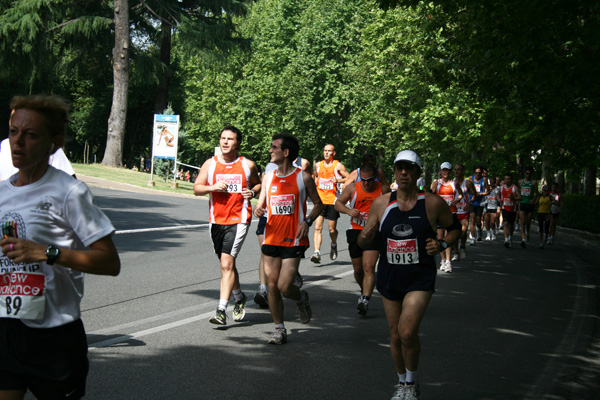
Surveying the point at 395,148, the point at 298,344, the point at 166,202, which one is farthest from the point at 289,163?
the point at 395,148

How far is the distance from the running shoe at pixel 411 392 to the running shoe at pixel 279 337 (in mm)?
1973

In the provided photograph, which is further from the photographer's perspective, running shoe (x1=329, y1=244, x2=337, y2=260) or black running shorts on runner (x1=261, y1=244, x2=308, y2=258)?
running shoe (x1=329, y1=244, x2=337, y2=260)

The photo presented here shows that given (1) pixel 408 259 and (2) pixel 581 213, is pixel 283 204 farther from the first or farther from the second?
(2) pixel 581 213

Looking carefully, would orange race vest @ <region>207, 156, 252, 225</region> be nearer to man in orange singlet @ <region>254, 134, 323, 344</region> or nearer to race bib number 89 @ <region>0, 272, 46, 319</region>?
man in orange singlet @ <region>254, 134, 323, 344</region>

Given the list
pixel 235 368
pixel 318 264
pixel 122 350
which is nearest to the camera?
pixel 235 368

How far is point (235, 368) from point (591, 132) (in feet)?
39.9

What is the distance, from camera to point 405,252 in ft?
18.0

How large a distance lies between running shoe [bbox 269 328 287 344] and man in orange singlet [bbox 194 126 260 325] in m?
0.89

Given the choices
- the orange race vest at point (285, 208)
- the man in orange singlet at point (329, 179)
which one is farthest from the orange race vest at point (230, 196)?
the man in orange singlet at point (329, 179)

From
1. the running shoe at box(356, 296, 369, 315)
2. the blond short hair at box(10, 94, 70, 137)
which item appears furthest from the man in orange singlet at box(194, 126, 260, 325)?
the blond short hair at box(10, 94, 70, 137)

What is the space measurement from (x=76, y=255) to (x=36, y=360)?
0.45m

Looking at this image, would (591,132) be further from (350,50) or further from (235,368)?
(350,50)

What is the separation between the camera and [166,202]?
91.0ft

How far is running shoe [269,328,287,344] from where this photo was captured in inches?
283
